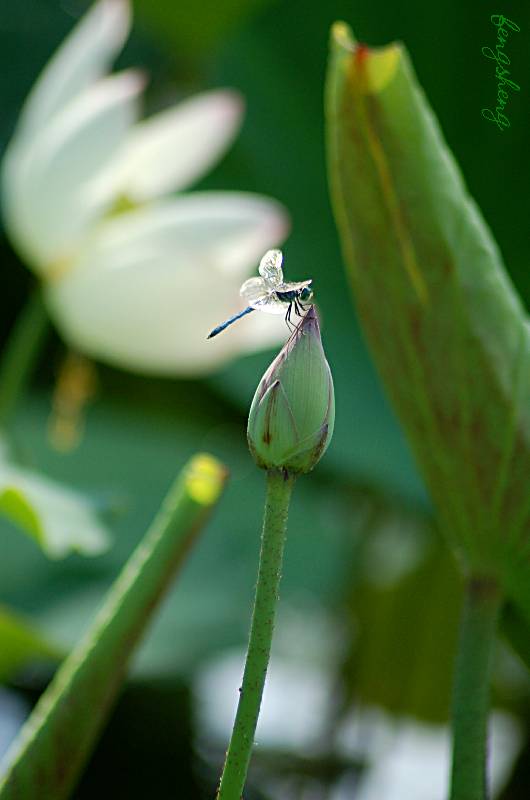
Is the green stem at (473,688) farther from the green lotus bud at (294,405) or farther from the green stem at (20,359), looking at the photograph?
the green stem at (20,359)

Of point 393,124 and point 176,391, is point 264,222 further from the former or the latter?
point 176,391

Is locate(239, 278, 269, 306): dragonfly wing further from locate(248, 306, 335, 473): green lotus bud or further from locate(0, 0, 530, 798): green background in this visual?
locate(0, 0, 530, 798): green background

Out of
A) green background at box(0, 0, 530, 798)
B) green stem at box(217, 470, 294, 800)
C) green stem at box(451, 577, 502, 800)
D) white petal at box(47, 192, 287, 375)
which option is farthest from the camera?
green background at box(0, 0, 530, 798)

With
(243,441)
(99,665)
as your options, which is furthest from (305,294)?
(243,441)

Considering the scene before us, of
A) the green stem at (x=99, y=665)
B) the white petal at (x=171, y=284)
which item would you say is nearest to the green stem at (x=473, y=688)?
the green stem at (x=99, y=665)

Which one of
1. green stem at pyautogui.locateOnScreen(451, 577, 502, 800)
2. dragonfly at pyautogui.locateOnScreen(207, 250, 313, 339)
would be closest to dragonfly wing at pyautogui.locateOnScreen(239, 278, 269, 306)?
dragonfly at pyautogui.locateOnScreen(207, 250, 313, 339)

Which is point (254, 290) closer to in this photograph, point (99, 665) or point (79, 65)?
point (99, 665)

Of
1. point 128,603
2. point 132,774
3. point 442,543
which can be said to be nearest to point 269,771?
point 132,774
